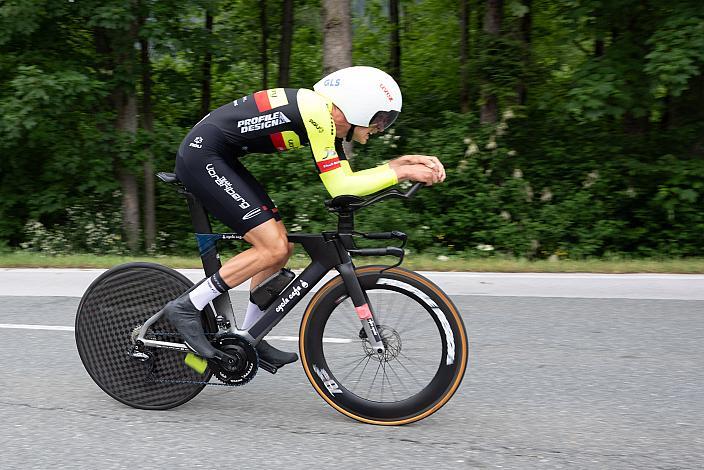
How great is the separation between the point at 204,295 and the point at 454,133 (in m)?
9.89

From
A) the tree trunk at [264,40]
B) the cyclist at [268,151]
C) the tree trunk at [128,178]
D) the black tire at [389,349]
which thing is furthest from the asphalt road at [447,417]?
the tree trunk at [264,40]

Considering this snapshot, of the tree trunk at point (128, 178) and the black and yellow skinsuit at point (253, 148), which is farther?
the tree trunk at point (128, 178)

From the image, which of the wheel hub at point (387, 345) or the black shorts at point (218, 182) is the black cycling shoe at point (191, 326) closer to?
the black shorts at point (218, 182)

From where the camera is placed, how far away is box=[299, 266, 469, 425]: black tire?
405cm

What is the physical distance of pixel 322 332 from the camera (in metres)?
4.23

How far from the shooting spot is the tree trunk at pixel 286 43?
18.3 metres

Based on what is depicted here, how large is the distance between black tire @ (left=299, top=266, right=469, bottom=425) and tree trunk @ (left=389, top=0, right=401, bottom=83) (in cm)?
1442

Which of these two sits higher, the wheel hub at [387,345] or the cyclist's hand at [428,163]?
the cyclist's hand at [428,163]

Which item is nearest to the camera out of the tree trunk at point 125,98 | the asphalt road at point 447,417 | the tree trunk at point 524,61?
the asphalt road at point 447,417

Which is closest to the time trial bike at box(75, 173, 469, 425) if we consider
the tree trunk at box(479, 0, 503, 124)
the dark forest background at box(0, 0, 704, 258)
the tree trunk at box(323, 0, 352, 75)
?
the dark forest background at box(0, 0, 704, 258)

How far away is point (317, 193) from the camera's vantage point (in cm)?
1265

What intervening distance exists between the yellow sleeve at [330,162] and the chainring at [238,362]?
95cm

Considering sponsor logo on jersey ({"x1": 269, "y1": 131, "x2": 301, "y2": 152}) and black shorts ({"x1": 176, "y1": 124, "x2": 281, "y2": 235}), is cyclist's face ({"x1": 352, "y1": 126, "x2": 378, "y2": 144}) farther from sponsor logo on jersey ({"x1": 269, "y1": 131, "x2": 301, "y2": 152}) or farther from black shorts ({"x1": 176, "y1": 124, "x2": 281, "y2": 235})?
black shorts ({"x1": 176, "y1": 124, "x2": 281, "y2": 235})

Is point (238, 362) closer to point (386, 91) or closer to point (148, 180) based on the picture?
point (386, 91)
